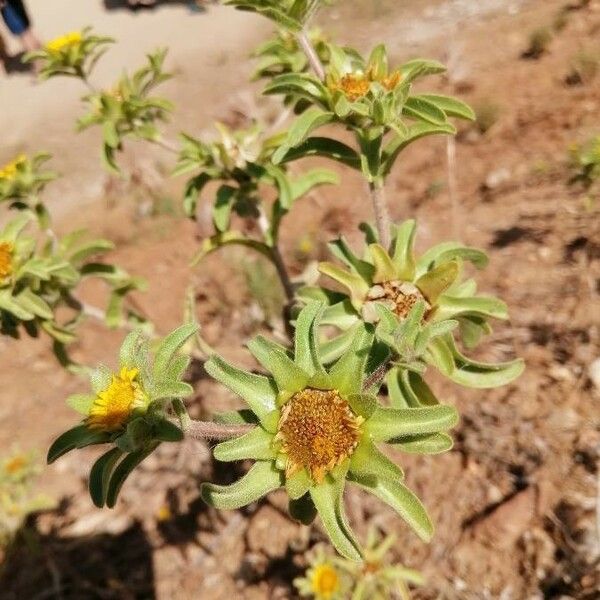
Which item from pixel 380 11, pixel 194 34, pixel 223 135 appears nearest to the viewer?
pixel 223 135

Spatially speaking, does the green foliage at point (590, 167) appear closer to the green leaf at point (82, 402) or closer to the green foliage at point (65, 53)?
the green foliage at point (65, 53)

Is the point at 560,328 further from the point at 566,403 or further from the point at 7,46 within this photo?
the point at 7,46

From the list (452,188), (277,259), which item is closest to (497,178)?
(452,188)

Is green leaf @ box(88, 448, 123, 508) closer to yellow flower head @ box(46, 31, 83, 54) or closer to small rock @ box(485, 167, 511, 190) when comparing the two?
yellow flower head @ box(46, 31, 83, 54)

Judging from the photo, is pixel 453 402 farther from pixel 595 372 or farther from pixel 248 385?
pixel 248 385

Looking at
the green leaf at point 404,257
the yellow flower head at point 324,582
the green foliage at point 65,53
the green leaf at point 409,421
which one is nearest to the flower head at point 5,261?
the green foliage at point 65,53

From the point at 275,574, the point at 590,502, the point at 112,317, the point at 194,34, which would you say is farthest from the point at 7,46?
the point at 590,502

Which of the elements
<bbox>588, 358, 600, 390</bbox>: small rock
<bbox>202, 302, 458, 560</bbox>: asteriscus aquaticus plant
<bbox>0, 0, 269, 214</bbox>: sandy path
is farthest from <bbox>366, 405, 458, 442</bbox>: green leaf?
<bbox>0, 0, 269, 214</bbox>: sandy path
